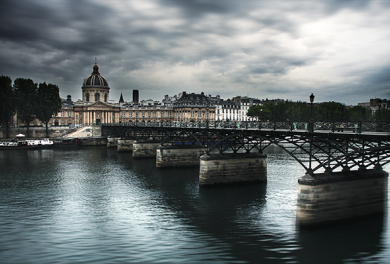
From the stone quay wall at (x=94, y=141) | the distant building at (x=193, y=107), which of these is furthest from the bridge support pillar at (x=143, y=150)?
the distant building at (x=193, y=107)

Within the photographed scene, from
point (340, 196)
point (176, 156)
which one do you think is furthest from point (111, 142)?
point (340, 196)

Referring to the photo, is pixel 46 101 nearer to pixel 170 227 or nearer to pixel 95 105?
pixel 95 105

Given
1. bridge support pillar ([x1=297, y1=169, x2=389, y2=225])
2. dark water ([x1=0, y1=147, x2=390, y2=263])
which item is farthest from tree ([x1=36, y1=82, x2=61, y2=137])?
bridge support pillar ([x1=297, y1=169, x2=389, y2=225])

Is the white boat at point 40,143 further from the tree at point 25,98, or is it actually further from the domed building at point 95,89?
the domed building at point 95,89

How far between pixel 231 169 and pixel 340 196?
512 inches

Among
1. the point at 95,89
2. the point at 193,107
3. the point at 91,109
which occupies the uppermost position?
the point at 95,89

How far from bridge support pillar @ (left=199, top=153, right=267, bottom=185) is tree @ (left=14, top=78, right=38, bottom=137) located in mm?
65959

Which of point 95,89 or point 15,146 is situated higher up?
point 95,89

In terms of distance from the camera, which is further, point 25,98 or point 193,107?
point 193,107

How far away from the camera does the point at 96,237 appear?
18250 mm

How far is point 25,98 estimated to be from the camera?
82.2 m

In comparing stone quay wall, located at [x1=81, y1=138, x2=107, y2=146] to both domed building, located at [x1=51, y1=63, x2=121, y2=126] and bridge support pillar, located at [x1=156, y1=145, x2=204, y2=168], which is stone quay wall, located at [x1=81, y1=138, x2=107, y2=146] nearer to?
domed building, located at [x1=51, y1=63, x2=121, y2=126]

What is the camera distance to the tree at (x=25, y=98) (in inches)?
3155

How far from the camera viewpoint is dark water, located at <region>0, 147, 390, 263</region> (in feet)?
52.1
